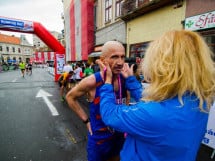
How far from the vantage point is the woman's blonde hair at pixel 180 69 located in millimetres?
884

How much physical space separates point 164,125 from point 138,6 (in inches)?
420

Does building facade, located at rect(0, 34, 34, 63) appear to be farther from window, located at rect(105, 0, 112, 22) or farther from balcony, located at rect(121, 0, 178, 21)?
balcony, located at rect(121, 0, 178, 21)

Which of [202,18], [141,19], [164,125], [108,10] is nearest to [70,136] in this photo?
[164,125]

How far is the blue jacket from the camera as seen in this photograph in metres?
0.85

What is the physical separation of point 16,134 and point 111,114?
3.90 metres

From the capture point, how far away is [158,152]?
0.94 metres

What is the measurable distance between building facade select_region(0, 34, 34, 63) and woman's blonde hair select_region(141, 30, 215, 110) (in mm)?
67891

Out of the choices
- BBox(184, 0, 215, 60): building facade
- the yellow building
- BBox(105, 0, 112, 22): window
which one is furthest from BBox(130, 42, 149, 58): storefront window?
BBox(105, 0, 112, 22): window

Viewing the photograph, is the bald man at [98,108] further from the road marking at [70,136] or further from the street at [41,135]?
the road marking at [70,136]

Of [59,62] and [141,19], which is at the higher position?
[141,19]

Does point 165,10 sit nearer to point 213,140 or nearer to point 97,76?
point 213,140

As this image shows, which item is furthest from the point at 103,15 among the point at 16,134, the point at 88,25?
the point at 16,134

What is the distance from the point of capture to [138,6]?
10.2 meters

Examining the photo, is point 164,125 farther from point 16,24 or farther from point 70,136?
→ point 16,24
